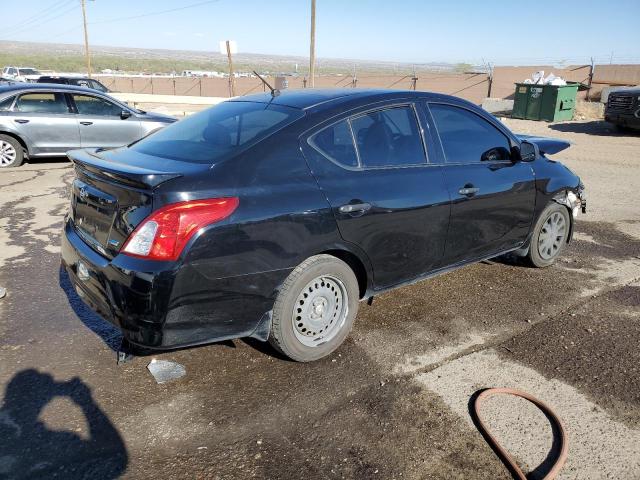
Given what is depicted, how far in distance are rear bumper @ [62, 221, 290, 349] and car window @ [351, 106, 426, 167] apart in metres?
1.05

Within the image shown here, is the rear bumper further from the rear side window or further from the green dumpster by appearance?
the green dumpster

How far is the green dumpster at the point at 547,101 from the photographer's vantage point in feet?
60.7

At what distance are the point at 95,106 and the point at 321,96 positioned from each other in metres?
7.93

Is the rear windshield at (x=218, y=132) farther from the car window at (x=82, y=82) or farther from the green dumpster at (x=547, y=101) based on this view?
the car window at (x=82, y=82)

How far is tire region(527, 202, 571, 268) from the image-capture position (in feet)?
15.9

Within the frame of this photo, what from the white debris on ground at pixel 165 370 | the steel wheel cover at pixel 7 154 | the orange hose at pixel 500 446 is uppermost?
the steel wheel cover at pixel 7 154

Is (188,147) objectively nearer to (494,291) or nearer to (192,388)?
(192,388)

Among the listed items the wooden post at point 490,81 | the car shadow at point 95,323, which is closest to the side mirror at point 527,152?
the car shadow at point 95,323

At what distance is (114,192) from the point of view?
2.88 meters

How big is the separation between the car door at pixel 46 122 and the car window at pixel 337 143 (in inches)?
319

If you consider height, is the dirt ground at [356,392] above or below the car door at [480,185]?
below

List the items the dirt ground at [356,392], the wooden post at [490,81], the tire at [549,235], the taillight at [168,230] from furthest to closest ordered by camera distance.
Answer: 1. the wooden post at [490,81]
2. the tire at [549,235]
3. the taillight at [168,230]
4. the dirt ground at [356,392]

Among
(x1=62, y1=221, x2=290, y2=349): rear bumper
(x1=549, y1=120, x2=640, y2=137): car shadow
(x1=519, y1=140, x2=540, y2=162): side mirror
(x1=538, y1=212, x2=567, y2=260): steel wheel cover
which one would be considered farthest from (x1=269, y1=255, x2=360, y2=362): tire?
(x1=549, y1=120, x2=640, y2=137): car shadow

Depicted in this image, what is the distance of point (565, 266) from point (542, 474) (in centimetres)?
322
